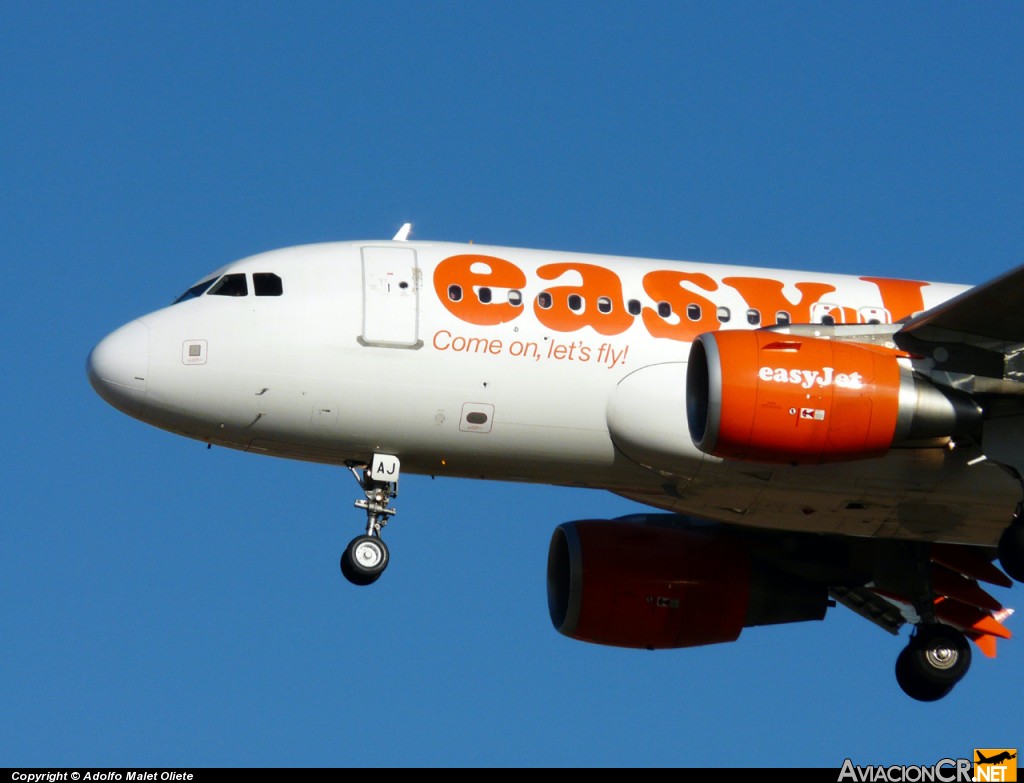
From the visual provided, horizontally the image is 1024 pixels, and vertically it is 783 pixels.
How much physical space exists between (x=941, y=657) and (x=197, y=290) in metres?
11.3

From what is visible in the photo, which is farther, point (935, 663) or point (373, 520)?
point (935, 663)

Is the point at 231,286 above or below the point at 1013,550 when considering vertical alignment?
above

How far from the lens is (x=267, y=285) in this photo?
27141 mm

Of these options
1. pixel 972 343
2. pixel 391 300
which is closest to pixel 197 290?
pixel 391 300

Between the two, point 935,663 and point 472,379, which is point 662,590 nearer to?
point 935,663

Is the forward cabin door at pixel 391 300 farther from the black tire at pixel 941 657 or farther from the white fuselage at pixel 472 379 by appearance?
the black tire at pixel 941 657

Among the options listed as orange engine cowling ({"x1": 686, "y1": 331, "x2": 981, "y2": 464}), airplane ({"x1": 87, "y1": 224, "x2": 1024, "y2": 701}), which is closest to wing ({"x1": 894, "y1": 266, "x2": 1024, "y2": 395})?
airplane ({"x1": 87, "y1": 224, "x2": 1024, "y2": 701})

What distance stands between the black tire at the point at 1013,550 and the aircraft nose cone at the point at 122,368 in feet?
35.8

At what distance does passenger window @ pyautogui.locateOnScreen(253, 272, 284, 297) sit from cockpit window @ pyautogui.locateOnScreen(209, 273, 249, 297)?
14 centimetres

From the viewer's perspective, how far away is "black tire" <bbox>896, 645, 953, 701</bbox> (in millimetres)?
28984

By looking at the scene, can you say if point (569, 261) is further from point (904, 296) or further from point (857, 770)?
point (857, 770)

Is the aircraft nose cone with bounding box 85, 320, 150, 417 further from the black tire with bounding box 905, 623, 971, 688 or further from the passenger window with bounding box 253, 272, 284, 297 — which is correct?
the black tire with bounding box 905, 623, 971, 688

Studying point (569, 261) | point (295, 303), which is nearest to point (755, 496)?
point (569, 261)

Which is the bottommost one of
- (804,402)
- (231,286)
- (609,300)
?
(804,402)
